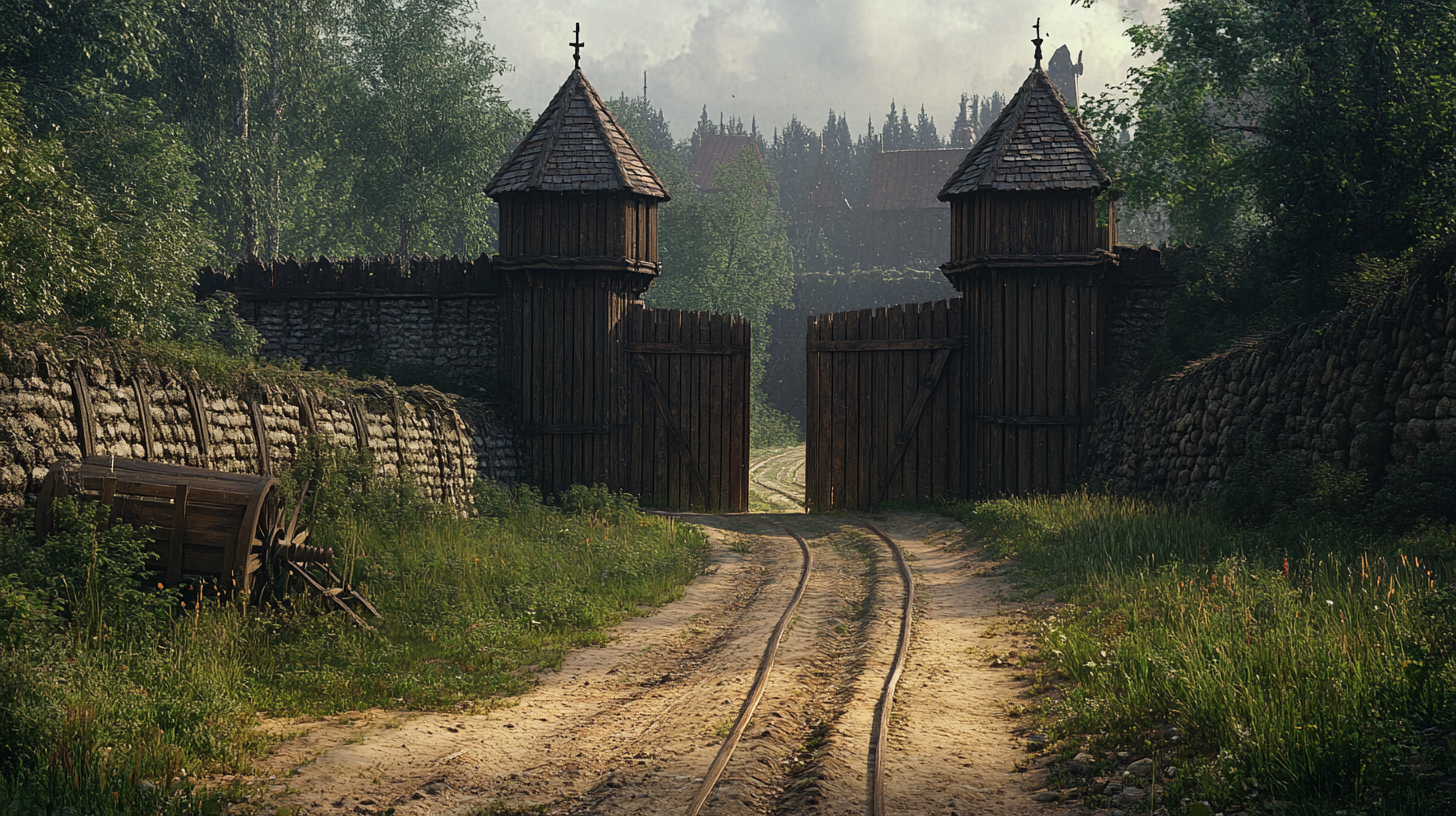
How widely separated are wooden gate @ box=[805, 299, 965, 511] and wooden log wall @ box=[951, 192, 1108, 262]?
1380 millimetres

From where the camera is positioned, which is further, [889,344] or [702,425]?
[702,425]

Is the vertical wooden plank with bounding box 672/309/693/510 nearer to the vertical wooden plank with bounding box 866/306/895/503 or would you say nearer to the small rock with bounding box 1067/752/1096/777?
the vertical wooden plank with bounding box 866/306/895/503

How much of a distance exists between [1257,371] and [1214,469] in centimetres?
123

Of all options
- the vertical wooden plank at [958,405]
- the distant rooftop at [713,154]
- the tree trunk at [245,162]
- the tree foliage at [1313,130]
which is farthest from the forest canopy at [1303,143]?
the distant rooftop at [713,154]

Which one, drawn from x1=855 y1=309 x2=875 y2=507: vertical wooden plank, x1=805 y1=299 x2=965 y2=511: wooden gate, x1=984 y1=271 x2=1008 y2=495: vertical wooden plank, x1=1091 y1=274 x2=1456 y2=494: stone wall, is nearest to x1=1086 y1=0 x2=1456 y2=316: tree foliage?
x1=1091 y1=274 x2=1456 y2=494: stone wall

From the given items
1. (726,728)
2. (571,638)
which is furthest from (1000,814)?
(571,638)

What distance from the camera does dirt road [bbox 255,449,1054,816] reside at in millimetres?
4906

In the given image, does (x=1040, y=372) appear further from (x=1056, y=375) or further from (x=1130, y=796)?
(x=1130, y=796)

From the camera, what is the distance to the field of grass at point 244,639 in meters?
4.66

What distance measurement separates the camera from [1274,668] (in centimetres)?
536

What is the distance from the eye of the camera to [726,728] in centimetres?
583

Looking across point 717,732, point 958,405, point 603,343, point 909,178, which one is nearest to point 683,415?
point 603,343

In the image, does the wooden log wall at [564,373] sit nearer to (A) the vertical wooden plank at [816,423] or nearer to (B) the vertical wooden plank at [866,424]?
(A) the vertical wooden plank at [816,423]

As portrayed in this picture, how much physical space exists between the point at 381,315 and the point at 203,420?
8.28 m
